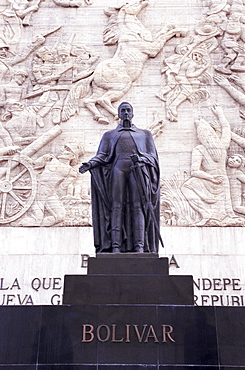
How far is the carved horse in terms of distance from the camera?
11.8 metres

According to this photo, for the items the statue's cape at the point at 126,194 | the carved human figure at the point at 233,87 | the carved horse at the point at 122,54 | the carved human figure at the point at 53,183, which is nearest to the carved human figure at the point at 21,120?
the carved human figure at the point at 53,183

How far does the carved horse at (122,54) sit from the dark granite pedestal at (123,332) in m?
6.12

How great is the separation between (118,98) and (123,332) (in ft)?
23.1

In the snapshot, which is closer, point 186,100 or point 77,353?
point 77,353

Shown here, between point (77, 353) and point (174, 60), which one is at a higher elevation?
point (174, 60)

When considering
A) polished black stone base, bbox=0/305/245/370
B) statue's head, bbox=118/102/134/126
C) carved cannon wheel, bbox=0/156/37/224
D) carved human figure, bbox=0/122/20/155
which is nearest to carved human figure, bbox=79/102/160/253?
statue's head, bbox=118/102/134/126

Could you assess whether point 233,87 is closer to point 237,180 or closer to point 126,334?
point 237,180

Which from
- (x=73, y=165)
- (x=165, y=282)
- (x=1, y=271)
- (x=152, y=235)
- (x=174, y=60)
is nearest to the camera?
(x=165, y=282)

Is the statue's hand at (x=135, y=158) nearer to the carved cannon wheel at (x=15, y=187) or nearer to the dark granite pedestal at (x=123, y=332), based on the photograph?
the dark granite pedestal at (x=123, y=332)

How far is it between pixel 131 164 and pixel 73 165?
4.25m

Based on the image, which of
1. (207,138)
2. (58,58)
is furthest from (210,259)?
(58,58)

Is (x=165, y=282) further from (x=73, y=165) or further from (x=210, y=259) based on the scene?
(x=73, y=165)

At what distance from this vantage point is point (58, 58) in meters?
12.4

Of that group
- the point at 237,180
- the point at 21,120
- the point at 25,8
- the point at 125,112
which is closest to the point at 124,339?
the point at 125,112
